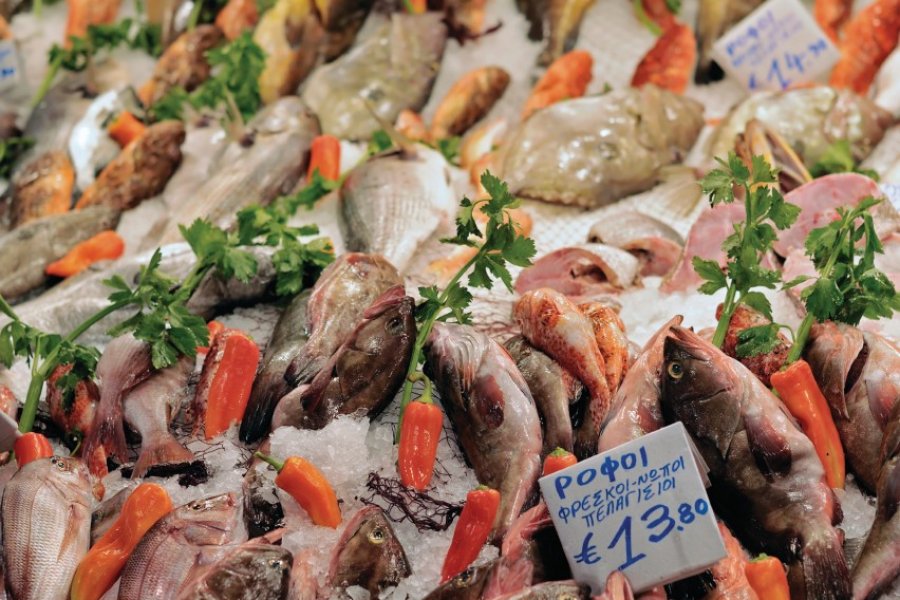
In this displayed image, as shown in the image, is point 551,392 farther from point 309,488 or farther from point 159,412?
point 159,412

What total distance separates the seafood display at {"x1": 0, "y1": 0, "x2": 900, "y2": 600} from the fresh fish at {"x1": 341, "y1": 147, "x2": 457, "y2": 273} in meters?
0.01

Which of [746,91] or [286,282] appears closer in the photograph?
[286,282]

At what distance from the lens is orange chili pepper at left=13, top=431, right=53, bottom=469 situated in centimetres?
262

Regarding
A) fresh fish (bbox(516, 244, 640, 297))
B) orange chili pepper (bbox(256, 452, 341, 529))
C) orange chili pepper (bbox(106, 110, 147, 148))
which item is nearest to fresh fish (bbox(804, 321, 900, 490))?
fresh fish (bbox(516, 244, 640, 297))

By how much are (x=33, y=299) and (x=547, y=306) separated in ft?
7.50

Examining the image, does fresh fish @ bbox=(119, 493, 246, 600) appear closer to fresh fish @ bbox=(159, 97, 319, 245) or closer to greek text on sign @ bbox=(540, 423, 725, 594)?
greek text on sign @ bbox=(540, 423, 725, 594)

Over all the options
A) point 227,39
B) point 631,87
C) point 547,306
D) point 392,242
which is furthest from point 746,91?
point 227,39

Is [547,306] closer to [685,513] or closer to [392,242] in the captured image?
[685,513]

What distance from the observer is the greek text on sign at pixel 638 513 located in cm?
197

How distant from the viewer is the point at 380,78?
15.2 ft

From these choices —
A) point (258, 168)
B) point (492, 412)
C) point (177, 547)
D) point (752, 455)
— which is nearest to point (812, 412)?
point (752, 455)

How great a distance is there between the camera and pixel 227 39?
17.0ft

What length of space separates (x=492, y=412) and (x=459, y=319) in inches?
12.4

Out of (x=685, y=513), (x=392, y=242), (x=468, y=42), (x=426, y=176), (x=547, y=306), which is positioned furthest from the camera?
(x=468, y=42)
